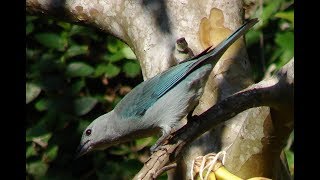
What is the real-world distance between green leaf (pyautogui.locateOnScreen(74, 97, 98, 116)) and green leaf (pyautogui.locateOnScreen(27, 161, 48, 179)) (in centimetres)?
47

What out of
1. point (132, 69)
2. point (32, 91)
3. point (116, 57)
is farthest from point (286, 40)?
point (32, 91)

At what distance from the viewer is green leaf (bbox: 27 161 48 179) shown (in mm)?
5465

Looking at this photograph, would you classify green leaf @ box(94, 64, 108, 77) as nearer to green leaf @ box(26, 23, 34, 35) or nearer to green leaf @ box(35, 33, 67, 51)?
green leaf @ box(35, 33, 67, 51)

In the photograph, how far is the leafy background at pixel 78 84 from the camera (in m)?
5.41

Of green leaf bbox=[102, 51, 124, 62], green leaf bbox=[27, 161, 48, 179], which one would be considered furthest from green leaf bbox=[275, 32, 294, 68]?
green leaf bbox=[27, 161, 48, 179]

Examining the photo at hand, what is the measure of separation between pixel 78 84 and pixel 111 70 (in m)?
0.27

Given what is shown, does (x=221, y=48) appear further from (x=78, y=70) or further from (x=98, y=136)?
(x=78, y=70)

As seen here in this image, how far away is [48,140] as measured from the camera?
5.44 meters

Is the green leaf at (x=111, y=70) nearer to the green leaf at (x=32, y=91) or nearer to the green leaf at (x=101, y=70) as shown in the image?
the green leaf at (x=101, y=70)

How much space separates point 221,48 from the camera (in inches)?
146

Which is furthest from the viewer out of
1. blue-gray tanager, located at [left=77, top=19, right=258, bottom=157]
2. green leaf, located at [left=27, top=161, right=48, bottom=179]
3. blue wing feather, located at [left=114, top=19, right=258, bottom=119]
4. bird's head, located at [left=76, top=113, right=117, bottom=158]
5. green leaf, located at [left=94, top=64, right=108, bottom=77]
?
green leaf, located at [left=94, top=64, right=108, bottom=77]

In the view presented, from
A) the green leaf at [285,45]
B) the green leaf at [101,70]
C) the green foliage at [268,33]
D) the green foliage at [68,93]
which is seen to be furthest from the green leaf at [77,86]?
the green leaf at [285,45]

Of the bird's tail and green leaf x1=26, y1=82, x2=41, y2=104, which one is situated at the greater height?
the bird's tail

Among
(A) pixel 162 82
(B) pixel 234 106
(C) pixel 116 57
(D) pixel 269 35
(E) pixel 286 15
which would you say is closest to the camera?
(B) pixel 234 106
